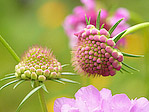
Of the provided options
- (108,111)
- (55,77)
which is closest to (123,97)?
(108,111)

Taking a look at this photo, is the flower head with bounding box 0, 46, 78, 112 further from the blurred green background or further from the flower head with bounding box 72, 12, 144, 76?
the blurred green background

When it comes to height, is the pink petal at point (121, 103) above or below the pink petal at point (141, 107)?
above

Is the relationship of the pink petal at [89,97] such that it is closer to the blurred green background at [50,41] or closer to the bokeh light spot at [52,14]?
the blurred green background at [50,41]

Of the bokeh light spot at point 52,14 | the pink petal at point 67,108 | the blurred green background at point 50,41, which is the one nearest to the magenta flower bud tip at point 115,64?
the pink petal at point 67,108

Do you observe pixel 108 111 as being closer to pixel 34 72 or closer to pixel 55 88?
pixel 34 72

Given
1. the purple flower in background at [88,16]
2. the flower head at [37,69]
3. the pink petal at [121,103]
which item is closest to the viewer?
the pink petal at [121,103]

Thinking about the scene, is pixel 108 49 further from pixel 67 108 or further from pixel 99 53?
pixel 67 108
